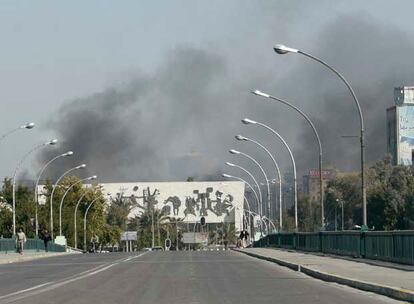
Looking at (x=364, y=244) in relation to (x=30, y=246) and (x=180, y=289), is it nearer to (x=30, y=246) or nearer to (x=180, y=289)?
(x=180, y=289)

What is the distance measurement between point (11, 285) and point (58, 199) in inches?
4376

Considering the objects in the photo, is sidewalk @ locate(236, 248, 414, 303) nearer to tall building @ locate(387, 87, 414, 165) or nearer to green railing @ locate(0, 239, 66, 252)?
green railing @ locate(0, 239, 66, 252)

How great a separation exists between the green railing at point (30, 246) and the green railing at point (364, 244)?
68.4ft

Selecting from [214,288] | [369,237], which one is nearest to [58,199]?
[369,237]

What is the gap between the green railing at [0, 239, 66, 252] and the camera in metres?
70.4

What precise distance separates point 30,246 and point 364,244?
47.8 meters

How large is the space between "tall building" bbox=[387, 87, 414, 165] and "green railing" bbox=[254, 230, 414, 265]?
134009mm

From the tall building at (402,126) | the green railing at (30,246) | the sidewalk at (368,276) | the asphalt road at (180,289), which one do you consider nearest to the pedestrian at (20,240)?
the green railing at (30,246)

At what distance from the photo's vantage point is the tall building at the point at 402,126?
632 feet

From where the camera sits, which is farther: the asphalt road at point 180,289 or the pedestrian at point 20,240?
the pedestrian at point 20,240

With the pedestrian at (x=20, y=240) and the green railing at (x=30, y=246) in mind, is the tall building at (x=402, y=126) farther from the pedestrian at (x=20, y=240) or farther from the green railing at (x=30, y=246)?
the pedestrian at (x=20, y=240)

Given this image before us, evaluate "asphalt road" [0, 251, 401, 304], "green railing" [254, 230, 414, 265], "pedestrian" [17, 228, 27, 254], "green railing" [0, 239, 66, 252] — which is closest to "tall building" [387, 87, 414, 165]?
"green railing" [0, 239, 66, 252]

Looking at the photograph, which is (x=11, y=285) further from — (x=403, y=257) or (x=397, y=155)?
(x=397, y=155)

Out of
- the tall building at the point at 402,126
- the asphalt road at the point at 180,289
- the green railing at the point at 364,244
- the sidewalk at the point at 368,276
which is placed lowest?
the asphalt road at the point at 180,289
